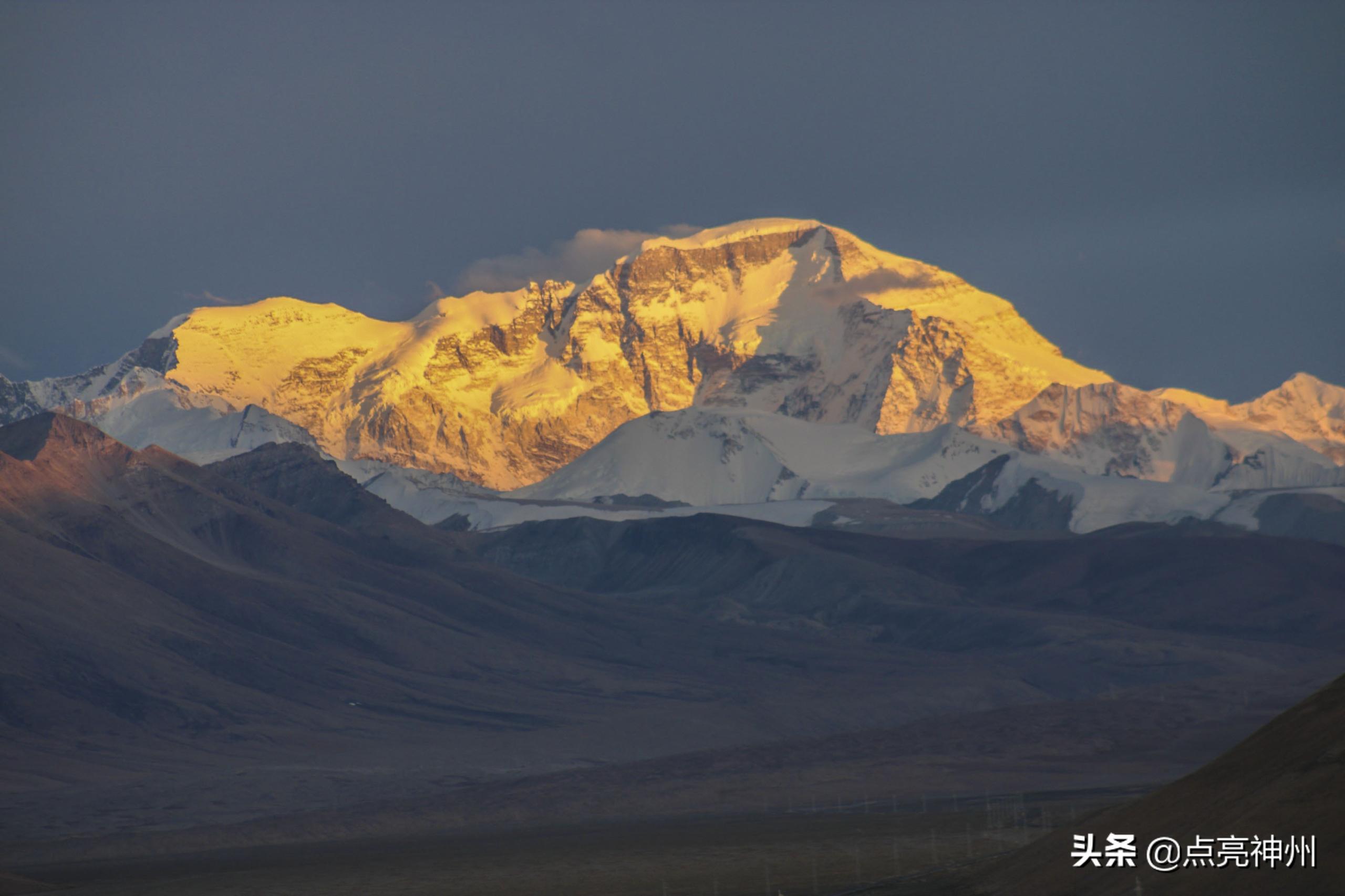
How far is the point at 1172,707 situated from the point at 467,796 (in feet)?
221

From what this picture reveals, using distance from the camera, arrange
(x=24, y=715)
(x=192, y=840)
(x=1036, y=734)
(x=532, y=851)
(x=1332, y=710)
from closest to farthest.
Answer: (x=1332, y=710)
(x=532, y=851)
(x=192, y=840)
(x=1036, y=734)
(x=24, y=715)

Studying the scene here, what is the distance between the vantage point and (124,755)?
7165 inches

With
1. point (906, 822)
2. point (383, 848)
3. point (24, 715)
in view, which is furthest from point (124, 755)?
point (906, 822)

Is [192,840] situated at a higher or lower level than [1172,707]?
lower

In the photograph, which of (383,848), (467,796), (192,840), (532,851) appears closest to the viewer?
(532,851)

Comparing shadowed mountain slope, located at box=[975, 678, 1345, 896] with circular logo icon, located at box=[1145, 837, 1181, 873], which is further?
circular logo icon, located at box=[1145, 837, 1181, 873]

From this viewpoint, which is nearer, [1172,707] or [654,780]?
[654,780]

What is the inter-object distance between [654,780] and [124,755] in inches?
2116

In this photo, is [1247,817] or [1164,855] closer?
[1247,817]

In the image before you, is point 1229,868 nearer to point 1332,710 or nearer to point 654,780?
point 1332,710

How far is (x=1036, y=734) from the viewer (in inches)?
6767

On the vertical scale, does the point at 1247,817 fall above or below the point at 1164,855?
above

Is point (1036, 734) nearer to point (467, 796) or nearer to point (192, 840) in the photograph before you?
point (467, 796)

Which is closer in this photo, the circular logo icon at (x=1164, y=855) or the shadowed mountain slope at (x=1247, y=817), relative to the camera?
the shadowed mountain slope at (x=1247, y=817)
